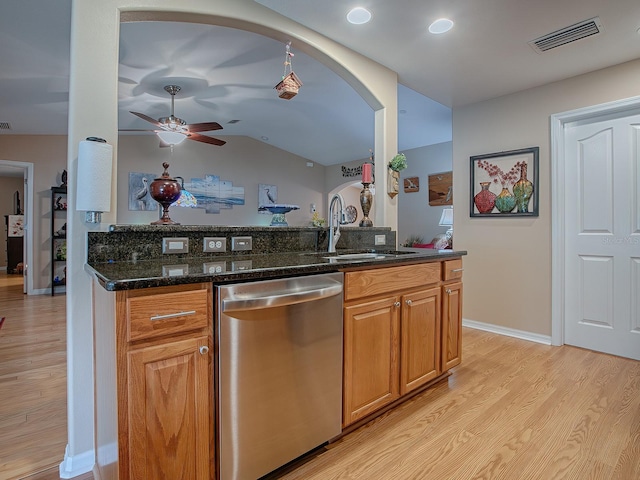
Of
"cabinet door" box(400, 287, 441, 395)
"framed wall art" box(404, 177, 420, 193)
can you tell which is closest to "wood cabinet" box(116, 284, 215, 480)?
"cabinet door" box(400, 287, 441, 395)

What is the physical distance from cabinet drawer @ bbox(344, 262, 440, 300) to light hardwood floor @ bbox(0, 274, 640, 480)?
728mm

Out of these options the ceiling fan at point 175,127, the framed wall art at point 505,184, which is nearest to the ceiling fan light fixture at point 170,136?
the ceiling fan at point 175,127

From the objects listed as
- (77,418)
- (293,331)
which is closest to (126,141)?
(77,418)

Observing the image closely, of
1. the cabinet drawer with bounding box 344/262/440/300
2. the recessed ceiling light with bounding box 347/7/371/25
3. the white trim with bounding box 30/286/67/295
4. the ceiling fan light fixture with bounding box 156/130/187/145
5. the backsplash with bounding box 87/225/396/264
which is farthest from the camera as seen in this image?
the white trim with bounding box 30/286/67/295

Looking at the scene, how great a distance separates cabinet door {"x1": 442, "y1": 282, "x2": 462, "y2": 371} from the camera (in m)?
2.24

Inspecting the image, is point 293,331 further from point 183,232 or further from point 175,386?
point 183,232

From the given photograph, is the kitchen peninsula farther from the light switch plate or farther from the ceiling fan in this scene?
the ceiling fan

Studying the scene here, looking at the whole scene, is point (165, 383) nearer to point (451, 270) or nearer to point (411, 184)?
point (451, 270)

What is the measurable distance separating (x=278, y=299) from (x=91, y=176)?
94 centimetres

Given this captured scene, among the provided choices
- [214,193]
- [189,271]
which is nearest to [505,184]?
[189,271]

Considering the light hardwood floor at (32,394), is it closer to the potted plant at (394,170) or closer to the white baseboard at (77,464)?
the white baseboard at (77,464)

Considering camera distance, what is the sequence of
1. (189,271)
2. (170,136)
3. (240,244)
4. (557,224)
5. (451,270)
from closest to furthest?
(189,271) < (240,244) < (451,270) < (557,224) < (170,136)

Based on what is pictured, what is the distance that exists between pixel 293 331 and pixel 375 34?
2146mm

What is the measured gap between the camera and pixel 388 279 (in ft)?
6.01
